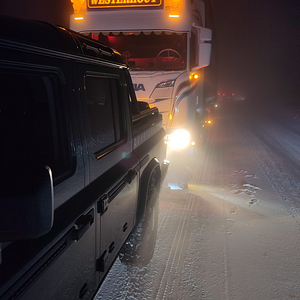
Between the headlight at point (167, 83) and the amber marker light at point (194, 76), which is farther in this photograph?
the amber marker light at point (194, 76)

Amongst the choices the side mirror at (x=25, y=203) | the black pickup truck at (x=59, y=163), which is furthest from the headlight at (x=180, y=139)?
the side mirror at (x=25, y=203)

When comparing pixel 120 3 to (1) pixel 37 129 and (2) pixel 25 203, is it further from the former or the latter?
(2) pixel 25 203

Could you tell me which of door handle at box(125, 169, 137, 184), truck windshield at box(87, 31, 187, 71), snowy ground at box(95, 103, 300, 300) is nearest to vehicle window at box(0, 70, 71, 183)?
door handle at box(125, 169, 137, 184)

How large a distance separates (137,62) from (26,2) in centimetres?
654

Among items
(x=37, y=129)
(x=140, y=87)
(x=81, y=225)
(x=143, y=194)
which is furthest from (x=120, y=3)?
(x=81, y=225)

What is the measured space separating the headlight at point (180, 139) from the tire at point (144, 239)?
9.65 ft

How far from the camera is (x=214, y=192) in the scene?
567 cm

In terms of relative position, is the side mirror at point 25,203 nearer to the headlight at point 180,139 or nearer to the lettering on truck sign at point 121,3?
the headlight at point 180,139

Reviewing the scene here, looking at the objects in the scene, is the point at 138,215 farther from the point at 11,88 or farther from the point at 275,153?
the point at 275,153

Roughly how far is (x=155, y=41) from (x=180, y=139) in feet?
6.58

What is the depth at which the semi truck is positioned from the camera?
18.9 ft

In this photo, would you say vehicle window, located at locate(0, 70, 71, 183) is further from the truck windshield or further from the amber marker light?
the amber marker light

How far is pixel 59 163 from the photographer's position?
1.60 meters

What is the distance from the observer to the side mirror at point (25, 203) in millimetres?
933
